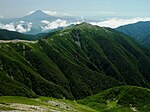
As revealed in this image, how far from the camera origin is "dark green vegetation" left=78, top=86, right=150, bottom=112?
6693 inches

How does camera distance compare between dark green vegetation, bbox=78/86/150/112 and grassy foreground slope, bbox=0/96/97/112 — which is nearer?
grassy foreground slope, bbox=0/96/97/112

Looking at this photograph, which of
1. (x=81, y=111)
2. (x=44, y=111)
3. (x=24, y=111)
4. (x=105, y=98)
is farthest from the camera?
(x=105, y=98)

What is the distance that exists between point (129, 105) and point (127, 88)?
21226 millimetres

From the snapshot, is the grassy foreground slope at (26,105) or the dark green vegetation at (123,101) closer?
the grassy foreground slope at (26,105)

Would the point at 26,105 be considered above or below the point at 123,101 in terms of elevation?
above

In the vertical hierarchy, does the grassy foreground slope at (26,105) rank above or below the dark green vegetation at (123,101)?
above

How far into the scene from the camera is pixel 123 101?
180 metres

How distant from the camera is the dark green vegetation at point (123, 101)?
170 m

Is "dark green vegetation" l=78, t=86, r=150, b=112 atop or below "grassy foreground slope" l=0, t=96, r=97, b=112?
below

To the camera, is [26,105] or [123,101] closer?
[26,105]

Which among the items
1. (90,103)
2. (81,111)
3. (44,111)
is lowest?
(90,103)

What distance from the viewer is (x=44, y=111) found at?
97.8m

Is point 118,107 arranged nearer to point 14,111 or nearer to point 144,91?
point 144,91

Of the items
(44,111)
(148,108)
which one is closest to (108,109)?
(148,108)
